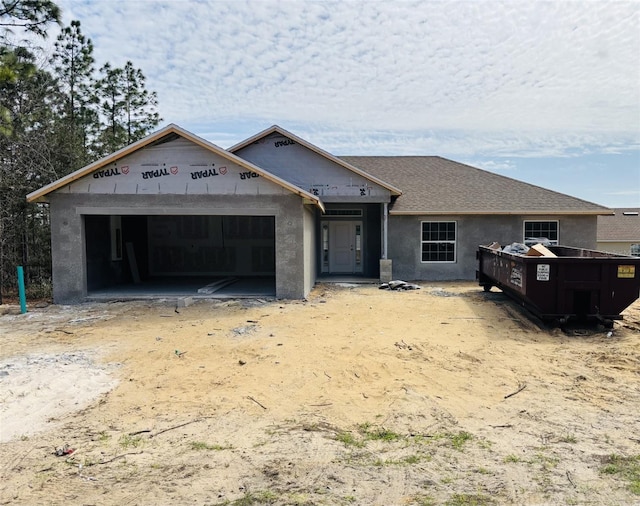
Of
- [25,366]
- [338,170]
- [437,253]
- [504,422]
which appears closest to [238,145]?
[338,170]

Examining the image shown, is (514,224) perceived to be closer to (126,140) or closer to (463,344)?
(463,344)

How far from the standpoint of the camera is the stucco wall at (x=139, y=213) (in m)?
12.7

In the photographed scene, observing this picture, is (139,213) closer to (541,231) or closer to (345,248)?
(345,248)

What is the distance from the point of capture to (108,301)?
515 inches

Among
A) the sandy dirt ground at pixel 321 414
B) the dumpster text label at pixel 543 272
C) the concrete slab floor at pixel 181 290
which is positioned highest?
the dumpster text label at pixel 543 272

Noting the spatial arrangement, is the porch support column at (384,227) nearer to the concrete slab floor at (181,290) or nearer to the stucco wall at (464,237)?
the stucco wall at (464,237)

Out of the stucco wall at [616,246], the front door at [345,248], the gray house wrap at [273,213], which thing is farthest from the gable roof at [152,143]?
the stucco wall at [616,246]

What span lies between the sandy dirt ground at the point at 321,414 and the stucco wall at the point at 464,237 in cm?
836

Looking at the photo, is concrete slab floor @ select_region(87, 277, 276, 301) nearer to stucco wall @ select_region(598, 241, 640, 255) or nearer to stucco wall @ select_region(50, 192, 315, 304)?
stucco wall @ select_region(50, 192, 315, 304)

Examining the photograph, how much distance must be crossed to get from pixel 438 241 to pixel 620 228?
25.5 m

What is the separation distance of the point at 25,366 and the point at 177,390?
2843 millimetres

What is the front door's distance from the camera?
1934 centimetres

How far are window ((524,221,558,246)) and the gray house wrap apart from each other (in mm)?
189

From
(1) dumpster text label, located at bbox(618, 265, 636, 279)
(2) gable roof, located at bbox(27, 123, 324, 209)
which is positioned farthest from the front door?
(1) dumpster text label, located at bbox(618, 265, 636, 279)
